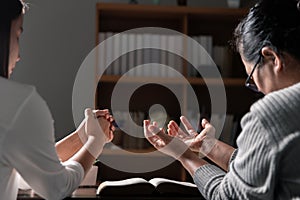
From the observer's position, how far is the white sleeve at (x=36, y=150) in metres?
1.19

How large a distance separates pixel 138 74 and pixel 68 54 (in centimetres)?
49

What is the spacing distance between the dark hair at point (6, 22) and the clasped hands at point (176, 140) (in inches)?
20.5

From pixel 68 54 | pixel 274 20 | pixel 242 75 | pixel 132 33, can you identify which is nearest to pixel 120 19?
pixel 132 33

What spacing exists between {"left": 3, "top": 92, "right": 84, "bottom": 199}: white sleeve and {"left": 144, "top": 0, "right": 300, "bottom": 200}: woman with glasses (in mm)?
369

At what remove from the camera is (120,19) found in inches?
144

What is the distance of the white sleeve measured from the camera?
119 cm

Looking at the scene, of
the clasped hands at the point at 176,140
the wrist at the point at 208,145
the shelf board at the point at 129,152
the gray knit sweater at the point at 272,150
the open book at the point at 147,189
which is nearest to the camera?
the gray knit sweater at the point at 272,150

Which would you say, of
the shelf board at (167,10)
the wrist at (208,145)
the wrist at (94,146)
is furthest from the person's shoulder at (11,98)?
the shelf board at (167,10)

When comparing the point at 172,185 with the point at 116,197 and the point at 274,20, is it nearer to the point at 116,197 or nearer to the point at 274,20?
the point at 116,197

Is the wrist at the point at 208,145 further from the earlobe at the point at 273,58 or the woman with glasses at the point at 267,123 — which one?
the earlobe at the point at 273,58

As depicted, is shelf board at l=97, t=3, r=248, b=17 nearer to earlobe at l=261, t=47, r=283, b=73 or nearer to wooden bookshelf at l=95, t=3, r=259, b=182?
wooden bookshelf at l=95, t=3, r=259, b=182

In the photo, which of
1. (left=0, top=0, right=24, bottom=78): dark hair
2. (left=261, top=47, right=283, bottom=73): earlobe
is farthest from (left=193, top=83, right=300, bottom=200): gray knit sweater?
(left=0, top=0, right=24, bottom=78): dark hair

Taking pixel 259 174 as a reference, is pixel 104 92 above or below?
below

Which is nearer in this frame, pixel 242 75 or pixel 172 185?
pixel 172 185
